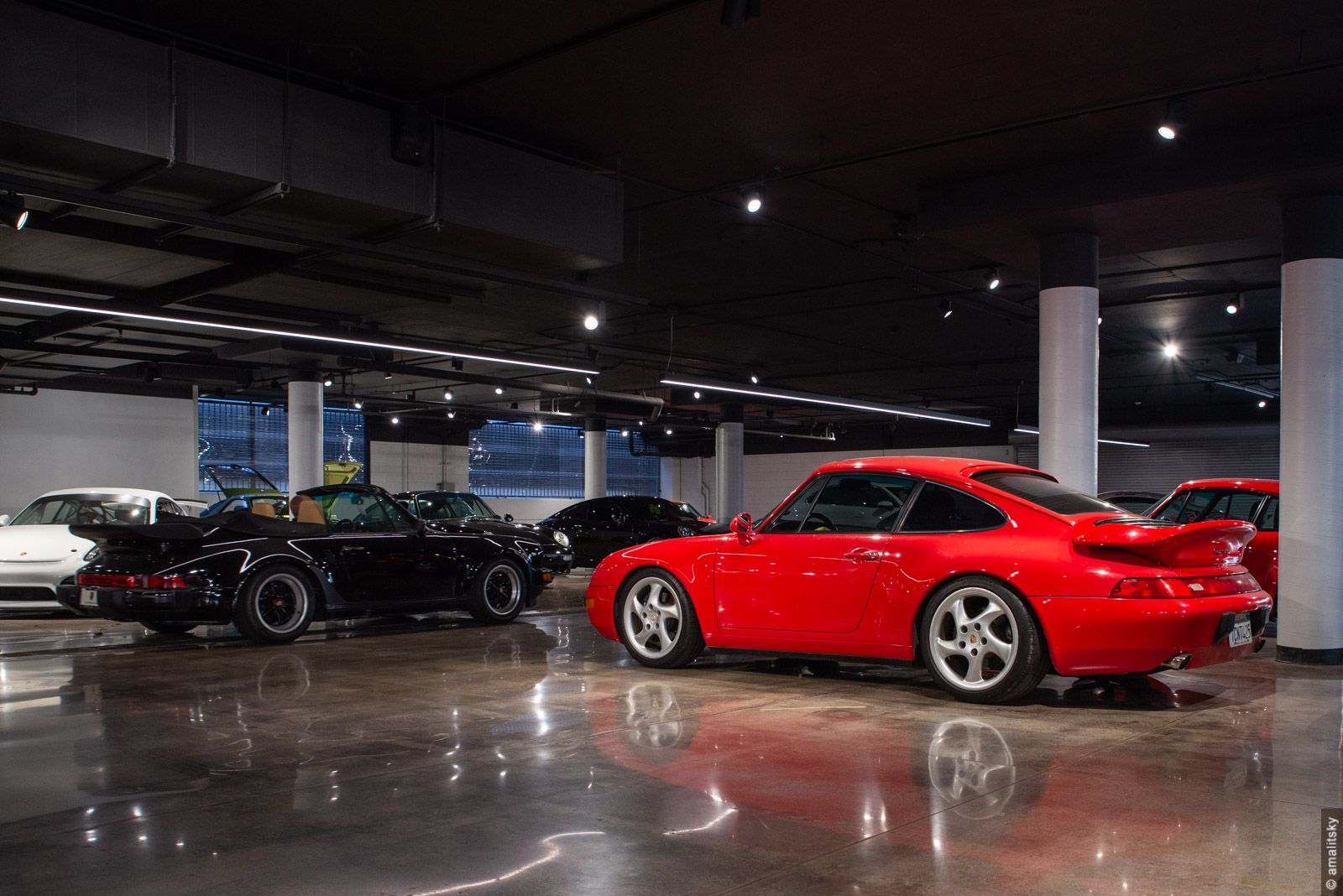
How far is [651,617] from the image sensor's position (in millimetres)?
7312

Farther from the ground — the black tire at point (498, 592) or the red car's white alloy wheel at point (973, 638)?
the red car's white alloy wheel at point (973, 638)

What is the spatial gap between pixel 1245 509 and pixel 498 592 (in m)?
7.14

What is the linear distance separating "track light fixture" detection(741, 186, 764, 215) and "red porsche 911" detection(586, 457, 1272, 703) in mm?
3636

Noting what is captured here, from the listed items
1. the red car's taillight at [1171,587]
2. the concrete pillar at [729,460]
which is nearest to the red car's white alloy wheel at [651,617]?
the red car's taillight at [1171,587]

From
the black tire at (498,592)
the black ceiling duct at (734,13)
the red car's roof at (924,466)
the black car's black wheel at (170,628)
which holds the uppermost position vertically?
the black ceiling duct at (734,13)

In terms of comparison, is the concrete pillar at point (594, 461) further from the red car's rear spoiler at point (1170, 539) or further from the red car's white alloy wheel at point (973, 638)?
the red car's rear spoiler at point (1170, 539)

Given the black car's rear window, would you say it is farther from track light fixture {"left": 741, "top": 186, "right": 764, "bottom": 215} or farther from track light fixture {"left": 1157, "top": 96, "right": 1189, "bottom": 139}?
Answer: track light fixture {"left": 741, "top": 186, "right": 764, "bottom": 215}

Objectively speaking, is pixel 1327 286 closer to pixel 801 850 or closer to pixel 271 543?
pixel 801 850

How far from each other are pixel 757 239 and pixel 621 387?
1222 centimetres

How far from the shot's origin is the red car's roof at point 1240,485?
32.0 feet

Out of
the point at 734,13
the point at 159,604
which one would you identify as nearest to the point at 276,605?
the point at 159,604

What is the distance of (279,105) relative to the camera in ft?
25.1

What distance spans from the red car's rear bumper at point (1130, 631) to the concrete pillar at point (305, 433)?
52.6 feet

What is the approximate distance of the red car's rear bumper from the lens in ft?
17.4
